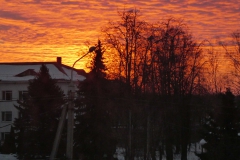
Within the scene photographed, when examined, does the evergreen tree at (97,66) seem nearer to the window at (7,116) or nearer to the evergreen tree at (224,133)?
the evergreen tree at (224,133)

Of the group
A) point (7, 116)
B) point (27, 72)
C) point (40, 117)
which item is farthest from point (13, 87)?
point (40, 117)

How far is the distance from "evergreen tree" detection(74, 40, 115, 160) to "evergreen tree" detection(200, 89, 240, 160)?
7636 mm

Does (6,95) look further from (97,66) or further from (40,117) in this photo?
(97,66)

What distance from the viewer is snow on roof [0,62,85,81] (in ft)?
196

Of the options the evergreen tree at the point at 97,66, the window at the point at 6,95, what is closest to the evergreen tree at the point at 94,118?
the evergreen tree at the point at 97,66

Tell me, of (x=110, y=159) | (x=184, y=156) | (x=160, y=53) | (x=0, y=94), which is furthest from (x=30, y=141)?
(x=0, y=94)

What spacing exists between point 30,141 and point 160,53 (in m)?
14.3

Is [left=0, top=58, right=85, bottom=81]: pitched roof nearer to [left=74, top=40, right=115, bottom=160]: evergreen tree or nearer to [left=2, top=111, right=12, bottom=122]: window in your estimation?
[left=2, top=111, right=12, bottom=122]: window

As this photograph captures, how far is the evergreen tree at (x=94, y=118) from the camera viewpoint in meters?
35.4

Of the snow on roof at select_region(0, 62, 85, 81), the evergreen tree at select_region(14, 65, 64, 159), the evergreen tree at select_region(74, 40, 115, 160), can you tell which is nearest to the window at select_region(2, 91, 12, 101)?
the snow on roof at select_region(0, 62, 85, 81)

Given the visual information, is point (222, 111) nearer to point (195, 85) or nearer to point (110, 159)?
point (110, 159)

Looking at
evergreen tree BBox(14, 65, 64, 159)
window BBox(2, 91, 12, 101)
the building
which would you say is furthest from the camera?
window BBox(2, 91, 12, 101)

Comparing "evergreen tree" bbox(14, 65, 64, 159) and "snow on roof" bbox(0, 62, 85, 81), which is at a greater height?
"snow on roof" bbox(0, 62, 85, 81)

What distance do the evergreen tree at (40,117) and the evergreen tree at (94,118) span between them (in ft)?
6.28
